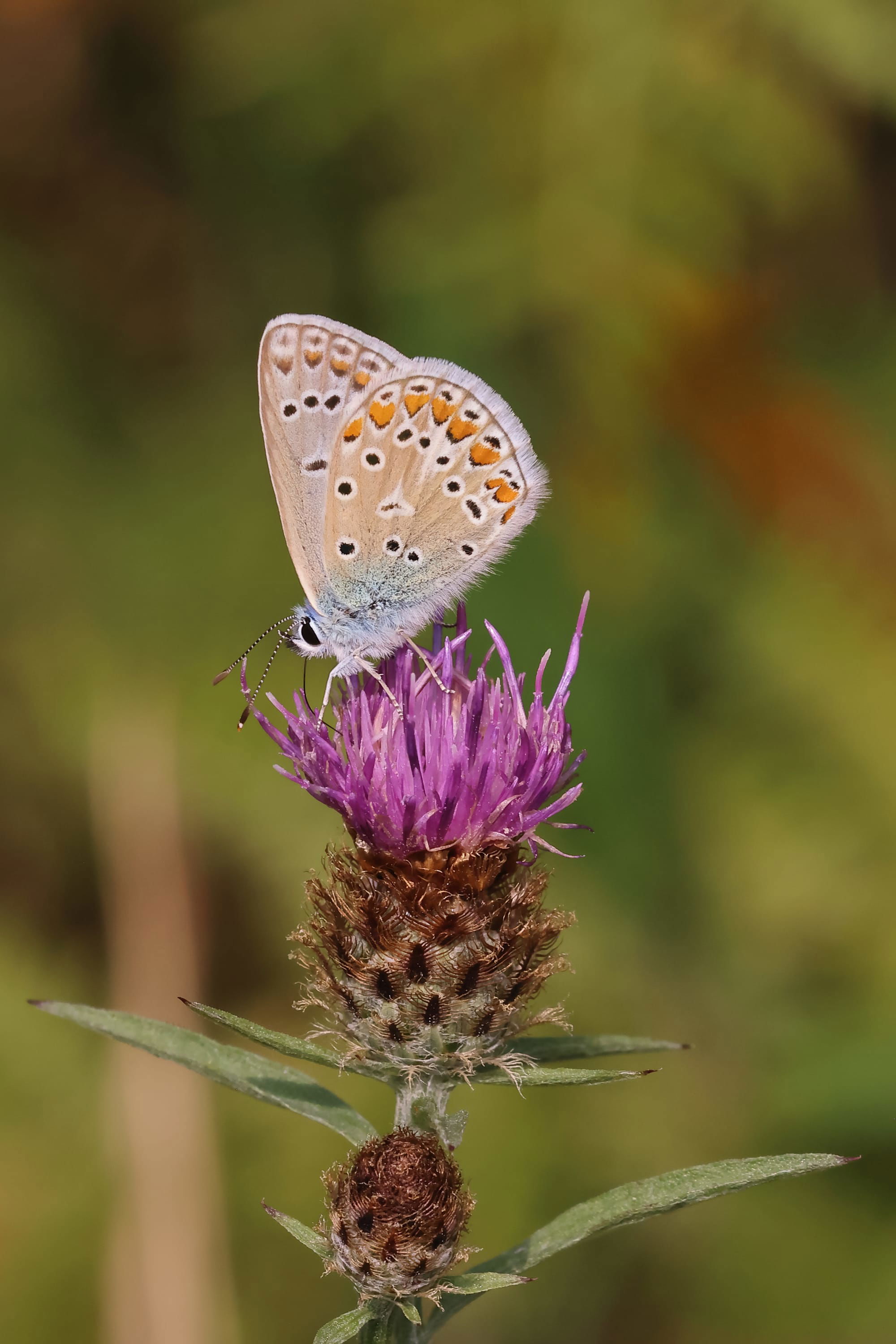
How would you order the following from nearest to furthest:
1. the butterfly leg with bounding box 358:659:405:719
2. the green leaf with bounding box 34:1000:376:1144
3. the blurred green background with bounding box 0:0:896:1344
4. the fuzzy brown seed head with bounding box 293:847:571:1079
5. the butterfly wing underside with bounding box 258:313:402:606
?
the green leaf with bounding box 34:1000:376:1144, the fuzzy brown seed head with bounding box 293:847:571:1079, the butterfly leg with bounding box 358:659:405:719, the butterfly wing underside with bounding box 258:313:402:606, the blurred green background with bounding box 0:0:896:1344

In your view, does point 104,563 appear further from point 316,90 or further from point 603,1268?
point 603,1268

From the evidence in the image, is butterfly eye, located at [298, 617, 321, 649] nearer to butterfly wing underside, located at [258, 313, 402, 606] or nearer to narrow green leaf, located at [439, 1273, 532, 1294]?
butterfly wing underside, located at [258, 313, 402, 606]

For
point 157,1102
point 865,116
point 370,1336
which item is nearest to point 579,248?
point 865,116

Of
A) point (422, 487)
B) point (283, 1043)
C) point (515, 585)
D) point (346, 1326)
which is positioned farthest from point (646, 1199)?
point (515, 585)

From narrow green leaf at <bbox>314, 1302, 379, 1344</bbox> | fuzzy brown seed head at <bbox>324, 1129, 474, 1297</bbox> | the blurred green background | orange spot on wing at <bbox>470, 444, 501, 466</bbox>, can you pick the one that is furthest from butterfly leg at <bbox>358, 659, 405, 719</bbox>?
the blurred green background

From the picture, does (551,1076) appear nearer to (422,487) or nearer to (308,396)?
(422,487)

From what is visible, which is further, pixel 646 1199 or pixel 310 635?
pixel 310 635

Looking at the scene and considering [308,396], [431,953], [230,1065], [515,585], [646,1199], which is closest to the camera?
[646,1199]
